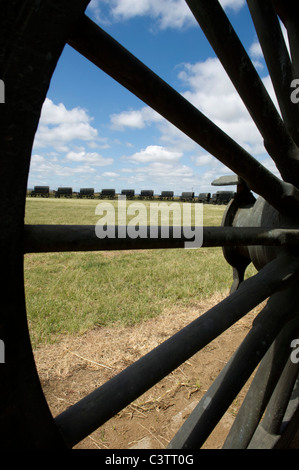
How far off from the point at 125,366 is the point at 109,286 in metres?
1.76

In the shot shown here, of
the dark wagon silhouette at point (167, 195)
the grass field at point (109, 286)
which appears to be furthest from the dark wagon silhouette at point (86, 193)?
the grass field at point (109, 286)

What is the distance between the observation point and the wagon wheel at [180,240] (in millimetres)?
530

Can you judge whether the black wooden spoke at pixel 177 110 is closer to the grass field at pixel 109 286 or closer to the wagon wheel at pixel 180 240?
the wagon wheel at pixel 180 240

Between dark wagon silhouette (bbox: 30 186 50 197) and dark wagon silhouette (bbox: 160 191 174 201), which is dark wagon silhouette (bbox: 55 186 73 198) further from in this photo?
dark wagon silhouette (bbox: 160 191 174 201)

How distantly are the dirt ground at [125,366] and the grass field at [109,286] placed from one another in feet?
0.72

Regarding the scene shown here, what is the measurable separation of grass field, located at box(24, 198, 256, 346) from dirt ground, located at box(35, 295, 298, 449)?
0.72ft

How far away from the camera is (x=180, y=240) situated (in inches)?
33.4

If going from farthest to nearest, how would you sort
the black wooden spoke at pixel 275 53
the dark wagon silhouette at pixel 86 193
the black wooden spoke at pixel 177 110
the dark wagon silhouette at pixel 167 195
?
the dark wagon silhouette at pixel 167 195
the dark wagon silhouette at pixel 86 193
the black wooden spoke at pixel 275 53
the black wooden spoke at pixel 177 110

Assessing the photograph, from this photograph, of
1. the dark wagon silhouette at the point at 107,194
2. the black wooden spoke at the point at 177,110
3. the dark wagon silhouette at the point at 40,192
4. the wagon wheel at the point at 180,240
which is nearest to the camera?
the wagon wheel at the point at 180,240

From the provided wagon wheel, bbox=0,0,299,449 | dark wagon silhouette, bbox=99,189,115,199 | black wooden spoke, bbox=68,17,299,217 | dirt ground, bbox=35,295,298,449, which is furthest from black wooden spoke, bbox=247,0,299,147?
dark wagon silhouette, bbox=99,189,115,199

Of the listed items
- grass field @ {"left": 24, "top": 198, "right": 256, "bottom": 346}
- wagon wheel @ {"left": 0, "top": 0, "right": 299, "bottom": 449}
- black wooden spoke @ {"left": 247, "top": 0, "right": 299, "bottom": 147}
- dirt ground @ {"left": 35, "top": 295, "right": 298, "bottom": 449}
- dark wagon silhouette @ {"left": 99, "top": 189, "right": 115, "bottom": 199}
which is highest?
dark wagon silhouette @ {"left": 99, "top": 189, "right": 115, "bottom": 199}

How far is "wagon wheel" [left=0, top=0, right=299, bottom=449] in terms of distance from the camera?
1.74ft

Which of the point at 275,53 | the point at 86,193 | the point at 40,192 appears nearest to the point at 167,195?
the point at 86,193
